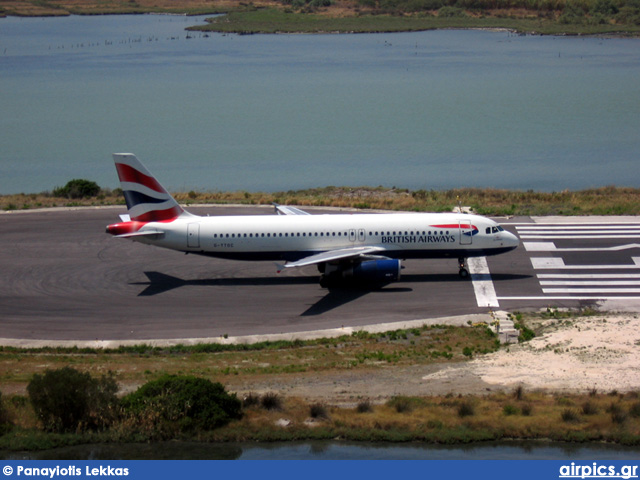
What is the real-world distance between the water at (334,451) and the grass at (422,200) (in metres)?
33.3

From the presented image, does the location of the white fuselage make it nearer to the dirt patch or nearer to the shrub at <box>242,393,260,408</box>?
the dirt patch

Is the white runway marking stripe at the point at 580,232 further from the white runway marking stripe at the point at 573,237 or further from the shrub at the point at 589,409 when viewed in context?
the shrub at the point at 589,409

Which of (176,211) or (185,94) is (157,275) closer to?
(176,211)

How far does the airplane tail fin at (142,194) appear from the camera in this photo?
46188 mm

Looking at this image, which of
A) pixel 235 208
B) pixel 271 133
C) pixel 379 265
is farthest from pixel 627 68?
pixel 379 265

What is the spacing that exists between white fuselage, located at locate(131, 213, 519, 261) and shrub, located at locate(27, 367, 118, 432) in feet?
58.5

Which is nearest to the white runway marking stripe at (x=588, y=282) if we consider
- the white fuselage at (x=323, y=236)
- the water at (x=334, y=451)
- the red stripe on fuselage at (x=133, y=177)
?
the white fuselage at (x=323, y=236)

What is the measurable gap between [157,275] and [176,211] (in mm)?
4166

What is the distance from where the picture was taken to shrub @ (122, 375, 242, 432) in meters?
28.5

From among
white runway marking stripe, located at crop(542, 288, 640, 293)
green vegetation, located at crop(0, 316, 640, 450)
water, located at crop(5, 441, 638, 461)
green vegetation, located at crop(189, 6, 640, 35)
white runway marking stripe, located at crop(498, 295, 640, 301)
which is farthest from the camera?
green vegetation, located at crop(189, 6, 640, 35)

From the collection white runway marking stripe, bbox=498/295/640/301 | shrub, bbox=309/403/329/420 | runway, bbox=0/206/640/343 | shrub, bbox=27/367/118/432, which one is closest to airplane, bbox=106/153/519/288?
runway, bbox=0/206/640/343

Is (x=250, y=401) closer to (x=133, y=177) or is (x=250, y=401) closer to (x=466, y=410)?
(x=466, y=410)

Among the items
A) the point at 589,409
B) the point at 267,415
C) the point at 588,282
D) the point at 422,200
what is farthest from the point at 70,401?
the point at 422,200

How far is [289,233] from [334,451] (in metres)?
20.3
